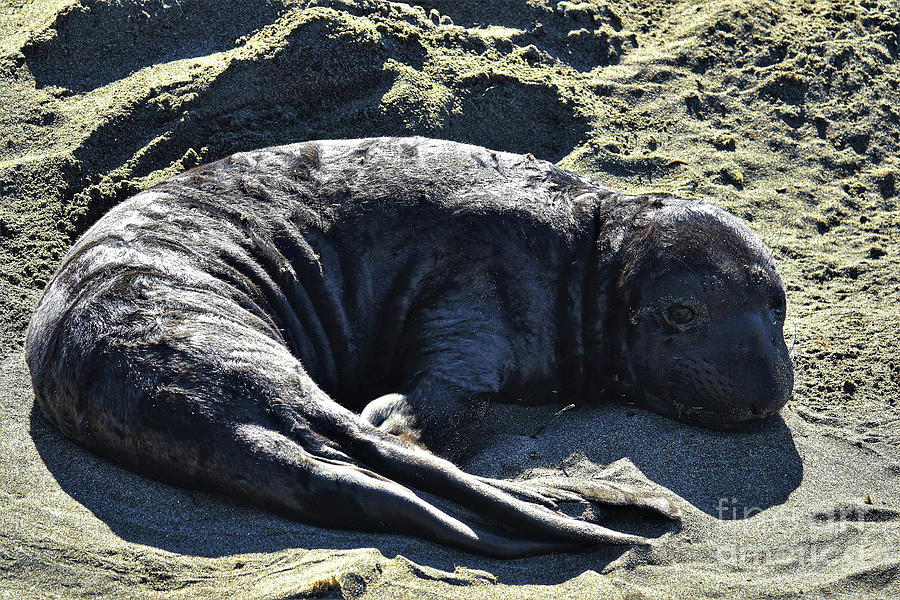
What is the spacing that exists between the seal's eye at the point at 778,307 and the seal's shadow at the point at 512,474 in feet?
1.73

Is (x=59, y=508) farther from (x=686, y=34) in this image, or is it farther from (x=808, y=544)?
(x=686, y=34)

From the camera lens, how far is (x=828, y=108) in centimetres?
755

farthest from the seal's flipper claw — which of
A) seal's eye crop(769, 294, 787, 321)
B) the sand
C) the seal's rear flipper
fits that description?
seal's eye crop(769, 294, 787, 321)

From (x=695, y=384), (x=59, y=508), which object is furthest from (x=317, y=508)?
(x=695, y=384)

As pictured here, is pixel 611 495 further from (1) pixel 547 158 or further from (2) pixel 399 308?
(1) pixel 547 158

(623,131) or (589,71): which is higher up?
(589,71)

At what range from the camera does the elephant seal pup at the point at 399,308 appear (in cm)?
389

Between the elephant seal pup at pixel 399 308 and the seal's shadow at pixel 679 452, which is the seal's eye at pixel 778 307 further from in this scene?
the seal's shadow at pixel 679 452

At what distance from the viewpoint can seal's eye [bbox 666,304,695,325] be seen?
4.90 metres

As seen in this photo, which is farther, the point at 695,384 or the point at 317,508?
the point at 695,384

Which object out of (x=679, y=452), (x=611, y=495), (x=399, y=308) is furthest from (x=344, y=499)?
(x=679, y=452)

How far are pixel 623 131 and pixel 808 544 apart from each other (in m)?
3.92

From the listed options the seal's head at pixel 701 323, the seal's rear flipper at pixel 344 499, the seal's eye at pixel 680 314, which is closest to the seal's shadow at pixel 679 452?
the seal's head at pixel 701 323

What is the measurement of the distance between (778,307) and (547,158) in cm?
234
